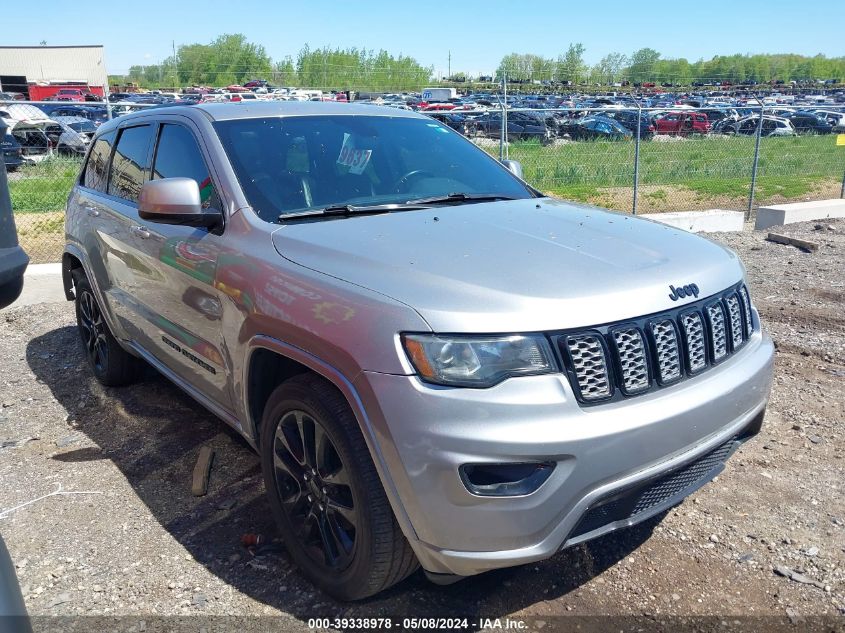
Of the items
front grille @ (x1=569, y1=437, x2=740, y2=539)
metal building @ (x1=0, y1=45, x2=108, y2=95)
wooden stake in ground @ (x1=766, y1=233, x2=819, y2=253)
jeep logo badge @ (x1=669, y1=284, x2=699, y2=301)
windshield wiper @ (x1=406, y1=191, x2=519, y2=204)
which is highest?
metal building @ (x1=0, y1=45, x2=108, y2=95)

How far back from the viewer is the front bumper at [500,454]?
222 centimetres

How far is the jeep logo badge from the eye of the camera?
2.59 metres

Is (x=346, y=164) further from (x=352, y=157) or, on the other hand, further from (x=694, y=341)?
(x=694, y=341)

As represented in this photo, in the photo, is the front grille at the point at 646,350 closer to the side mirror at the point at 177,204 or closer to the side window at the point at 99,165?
the side mirror at the point at 177,204

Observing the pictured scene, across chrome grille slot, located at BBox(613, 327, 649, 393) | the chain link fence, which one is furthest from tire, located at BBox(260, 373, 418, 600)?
the chain link fence

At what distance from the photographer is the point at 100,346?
5.19 meters

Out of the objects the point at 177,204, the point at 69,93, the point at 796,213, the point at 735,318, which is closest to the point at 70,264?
the point at 177,204

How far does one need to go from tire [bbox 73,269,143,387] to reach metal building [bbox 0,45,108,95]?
58205mm

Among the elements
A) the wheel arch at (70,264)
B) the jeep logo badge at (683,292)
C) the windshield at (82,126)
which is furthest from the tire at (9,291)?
the windshield at (82,126)

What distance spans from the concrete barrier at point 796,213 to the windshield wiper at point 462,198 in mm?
8546

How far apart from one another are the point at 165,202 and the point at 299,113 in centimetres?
101

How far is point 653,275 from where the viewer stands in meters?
2.61

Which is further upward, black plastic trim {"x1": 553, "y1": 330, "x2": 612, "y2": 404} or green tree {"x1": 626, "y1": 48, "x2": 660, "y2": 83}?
green tree {"x1": 626, "y1": 48, "x2": 660, "y2": 83}

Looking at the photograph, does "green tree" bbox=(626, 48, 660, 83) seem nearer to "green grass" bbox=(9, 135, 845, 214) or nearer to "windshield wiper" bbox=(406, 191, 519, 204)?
"green grass" bbox=(9, 135, 845, 214)
